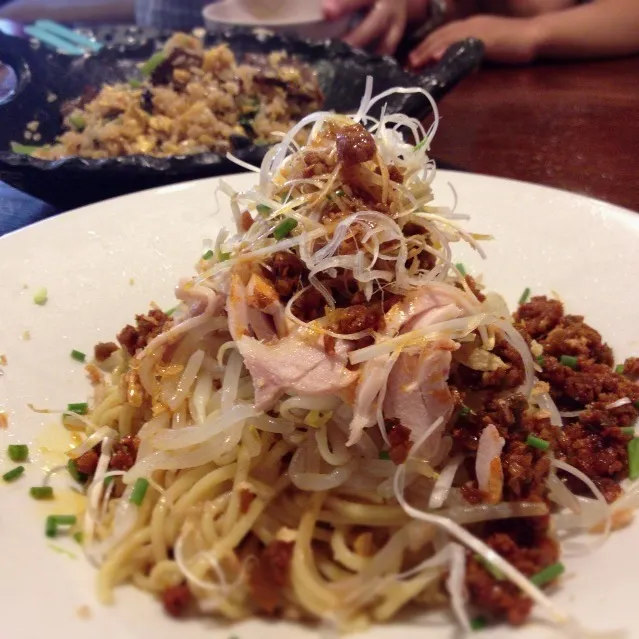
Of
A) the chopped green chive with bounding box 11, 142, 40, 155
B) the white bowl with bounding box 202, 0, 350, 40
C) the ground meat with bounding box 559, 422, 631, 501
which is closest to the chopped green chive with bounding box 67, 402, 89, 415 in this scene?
the ground meat with bounding box 559, 422, 631, 501

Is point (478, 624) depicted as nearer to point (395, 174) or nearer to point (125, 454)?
point (125, 454)

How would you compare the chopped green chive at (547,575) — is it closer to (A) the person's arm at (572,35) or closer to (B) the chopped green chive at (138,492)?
(B) the chopped green chive at (138,492)

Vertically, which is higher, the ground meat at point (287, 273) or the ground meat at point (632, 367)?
the ground meat at point (287, 273)

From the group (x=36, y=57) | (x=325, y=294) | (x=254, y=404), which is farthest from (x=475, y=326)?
(x=36, y=57)

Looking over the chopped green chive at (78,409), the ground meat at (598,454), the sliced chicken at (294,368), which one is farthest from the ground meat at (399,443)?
the chopped green chive at (78,409)

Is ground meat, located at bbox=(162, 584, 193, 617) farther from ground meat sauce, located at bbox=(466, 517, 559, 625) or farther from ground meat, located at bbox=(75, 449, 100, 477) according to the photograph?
ground meat sauce, located at bbox=(466, 517, 559, 625)

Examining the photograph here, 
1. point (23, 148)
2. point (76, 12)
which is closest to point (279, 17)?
point (23, 148)

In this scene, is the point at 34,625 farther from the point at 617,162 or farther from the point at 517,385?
the point at 617,162
